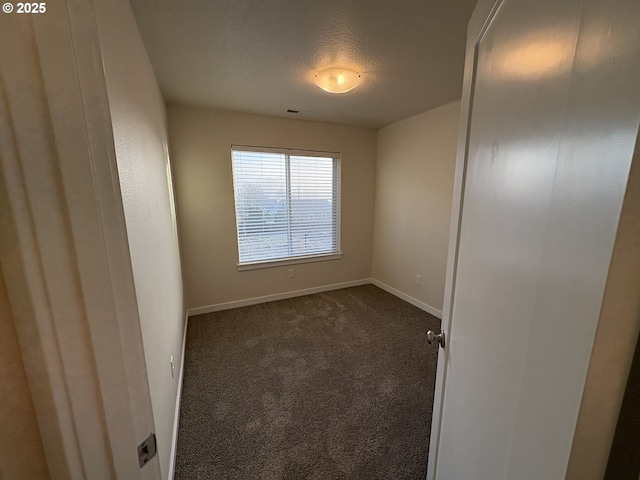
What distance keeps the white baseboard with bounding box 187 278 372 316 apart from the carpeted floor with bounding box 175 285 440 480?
0.11 metres

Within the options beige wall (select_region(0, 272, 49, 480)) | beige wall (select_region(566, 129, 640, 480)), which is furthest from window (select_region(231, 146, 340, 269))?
beige wall (select_region(566, 129, 640, 480))

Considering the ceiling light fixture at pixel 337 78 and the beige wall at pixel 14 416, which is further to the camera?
the ceiling light fixture at pixel 337 78

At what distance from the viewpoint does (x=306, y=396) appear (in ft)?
6.07

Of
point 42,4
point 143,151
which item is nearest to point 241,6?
point 143,151

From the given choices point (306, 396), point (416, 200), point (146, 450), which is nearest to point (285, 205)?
point (416, 200)

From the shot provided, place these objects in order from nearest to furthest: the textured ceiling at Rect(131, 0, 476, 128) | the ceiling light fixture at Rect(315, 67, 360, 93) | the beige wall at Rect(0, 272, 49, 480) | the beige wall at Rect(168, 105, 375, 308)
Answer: the beige wall at Rect(0, 272, 49, 480)
the textured ceiling at Rect(131, 0, 476, 128)
the ceiling light fixture at Rect(315, 67, 360, 93)
the beige wall at Rect(168, 105, 375, 308)

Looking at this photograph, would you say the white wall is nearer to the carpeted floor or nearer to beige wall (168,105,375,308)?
the carpeted floor

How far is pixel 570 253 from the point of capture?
383 millimetres

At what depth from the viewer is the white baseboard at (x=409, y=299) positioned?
10.0 feet

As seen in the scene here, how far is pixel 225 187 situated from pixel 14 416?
2.78m

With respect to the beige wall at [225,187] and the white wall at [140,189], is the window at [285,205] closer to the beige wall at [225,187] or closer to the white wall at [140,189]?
the beige wall at [225,187]

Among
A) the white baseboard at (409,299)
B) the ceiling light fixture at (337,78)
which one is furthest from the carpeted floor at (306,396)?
the ceiling light fixture at (337,78)

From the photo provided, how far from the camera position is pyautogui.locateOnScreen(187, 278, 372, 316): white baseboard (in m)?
3.11

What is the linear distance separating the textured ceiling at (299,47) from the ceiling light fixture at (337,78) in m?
0.05
